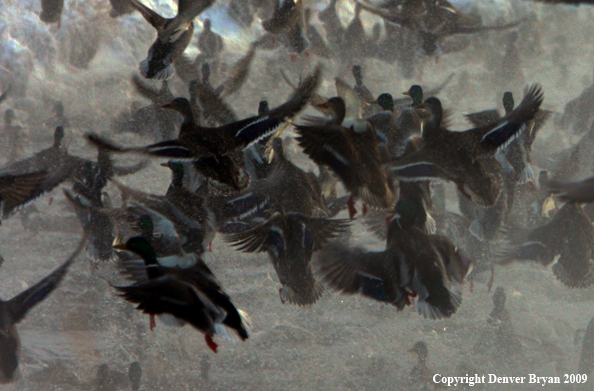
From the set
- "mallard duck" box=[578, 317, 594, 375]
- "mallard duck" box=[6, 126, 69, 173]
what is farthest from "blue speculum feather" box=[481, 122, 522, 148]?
"mallard duck" box=[578, 317, 594, 375]

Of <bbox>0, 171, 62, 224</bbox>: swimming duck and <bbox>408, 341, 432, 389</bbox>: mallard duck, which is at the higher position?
<bbox>0, 171, 62, 224</bbox>: swimming duck

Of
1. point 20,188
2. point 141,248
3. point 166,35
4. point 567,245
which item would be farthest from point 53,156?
point 567,245

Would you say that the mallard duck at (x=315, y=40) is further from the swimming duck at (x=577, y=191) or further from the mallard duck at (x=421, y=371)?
the mallard duck at (x=421, y=371)

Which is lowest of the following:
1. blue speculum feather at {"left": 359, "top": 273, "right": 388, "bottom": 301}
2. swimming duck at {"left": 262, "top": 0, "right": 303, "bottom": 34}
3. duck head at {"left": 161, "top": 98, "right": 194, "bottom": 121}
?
blue speculum feather at {"left": 359, "top": 273, "right": 388, "bottom": 301}

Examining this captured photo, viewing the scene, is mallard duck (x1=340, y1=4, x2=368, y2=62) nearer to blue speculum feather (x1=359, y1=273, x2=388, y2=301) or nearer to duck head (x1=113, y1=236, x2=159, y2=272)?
blue speculum feather (x1=359, y1=273, x2=388, y2=301)

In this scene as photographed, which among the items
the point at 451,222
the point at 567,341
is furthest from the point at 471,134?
the point at 567,341

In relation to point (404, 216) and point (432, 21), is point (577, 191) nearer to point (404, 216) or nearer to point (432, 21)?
point (404, 216)

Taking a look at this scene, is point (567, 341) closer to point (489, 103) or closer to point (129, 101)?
point (489, 103)
